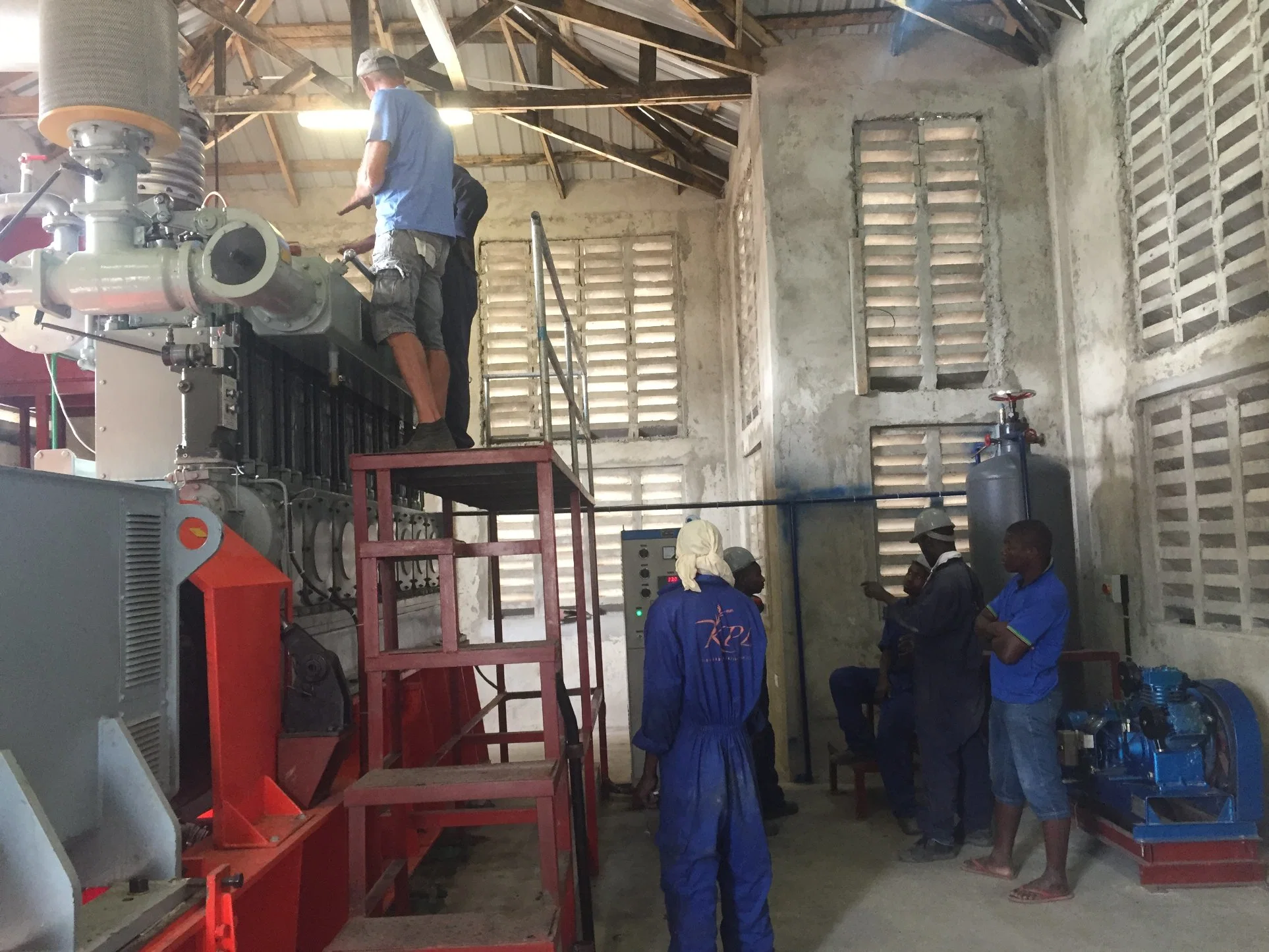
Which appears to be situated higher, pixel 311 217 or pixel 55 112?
pixel 311 217

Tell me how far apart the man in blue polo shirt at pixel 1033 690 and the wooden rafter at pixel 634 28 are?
4975 mm

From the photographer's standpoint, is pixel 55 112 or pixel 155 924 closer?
pixel 155 924

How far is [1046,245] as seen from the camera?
718 centimetres

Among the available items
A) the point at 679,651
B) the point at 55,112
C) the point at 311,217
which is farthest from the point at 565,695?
the point at 311,217

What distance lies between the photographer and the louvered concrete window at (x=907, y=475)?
720 centimetres

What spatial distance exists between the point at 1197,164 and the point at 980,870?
4.39 meters

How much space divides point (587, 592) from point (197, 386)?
22.8ft

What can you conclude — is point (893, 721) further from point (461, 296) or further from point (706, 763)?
point (461, 296)

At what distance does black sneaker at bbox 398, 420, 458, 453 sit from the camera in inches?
142

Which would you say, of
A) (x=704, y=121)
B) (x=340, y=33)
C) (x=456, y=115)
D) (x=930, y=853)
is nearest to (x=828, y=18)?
(x=704, y=121)

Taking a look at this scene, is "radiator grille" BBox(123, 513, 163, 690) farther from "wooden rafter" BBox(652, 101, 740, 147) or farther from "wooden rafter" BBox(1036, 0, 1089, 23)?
"wooden rafter" BBox(652, 101, 740, 147)

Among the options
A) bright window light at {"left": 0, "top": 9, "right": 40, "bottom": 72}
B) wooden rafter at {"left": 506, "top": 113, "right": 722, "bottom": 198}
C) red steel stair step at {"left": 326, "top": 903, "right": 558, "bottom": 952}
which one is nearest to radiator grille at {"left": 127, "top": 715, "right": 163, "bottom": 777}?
red steel stair step at {"left": 326, "top": 903, "right": 558, "bottom": 952}

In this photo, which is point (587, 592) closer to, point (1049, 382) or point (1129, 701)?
point (1049, 382)

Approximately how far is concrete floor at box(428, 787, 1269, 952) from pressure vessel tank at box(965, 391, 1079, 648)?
177 centimetres
